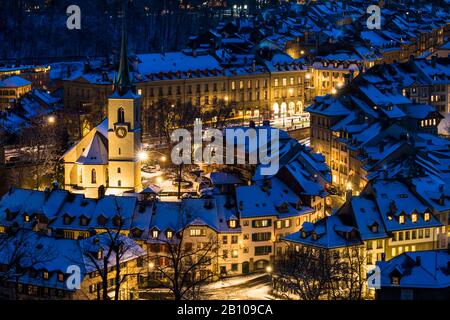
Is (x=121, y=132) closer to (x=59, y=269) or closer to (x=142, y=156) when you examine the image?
(x=142, y=156)

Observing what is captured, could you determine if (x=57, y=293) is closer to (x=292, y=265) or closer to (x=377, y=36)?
(x=292, y=265)

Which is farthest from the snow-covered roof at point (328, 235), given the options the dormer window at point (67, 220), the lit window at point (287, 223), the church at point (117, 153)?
the church at point (117, 153)

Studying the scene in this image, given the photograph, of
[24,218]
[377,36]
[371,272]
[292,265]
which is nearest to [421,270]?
[371,272]

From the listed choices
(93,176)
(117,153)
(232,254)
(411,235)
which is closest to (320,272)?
(232,254)

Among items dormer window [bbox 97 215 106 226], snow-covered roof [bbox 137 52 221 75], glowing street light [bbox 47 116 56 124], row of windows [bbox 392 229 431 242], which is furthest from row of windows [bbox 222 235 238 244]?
snow-covered roof [bbox 137 52 221 75]

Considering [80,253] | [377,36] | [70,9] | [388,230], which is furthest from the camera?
[70,9]

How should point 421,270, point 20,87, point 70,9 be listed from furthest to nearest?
point 70,9 → point 20,87 → point 421,270

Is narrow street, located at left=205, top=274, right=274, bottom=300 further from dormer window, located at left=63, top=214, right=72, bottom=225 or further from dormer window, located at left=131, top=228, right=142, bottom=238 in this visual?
dormer window, located at left=63, top=214, right=72, bottom=225
